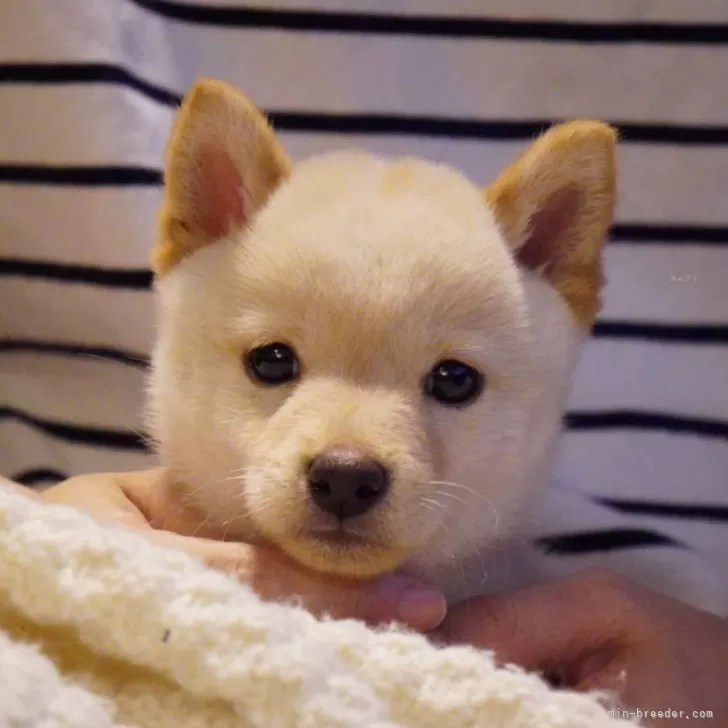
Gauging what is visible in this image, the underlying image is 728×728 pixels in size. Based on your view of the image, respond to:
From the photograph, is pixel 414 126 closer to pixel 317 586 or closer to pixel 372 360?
pixel 372 360

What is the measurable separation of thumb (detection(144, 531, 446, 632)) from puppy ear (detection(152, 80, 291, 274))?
0.37 meters

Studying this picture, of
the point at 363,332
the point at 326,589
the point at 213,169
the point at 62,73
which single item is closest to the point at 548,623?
the point at 326,589

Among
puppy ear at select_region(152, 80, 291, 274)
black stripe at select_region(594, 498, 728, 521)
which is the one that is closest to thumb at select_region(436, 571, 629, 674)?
black stripe at select_region(594, 498, 728, 521)

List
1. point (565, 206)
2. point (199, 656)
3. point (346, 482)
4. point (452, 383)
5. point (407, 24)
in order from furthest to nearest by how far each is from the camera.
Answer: point (407, 24)
point (565, 206)
point (452, 383)
point (346, 482)
point (199, 656)

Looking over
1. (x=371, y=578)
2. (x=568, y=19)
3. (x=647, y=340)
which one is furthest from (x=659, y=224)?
(x=371, y=578)

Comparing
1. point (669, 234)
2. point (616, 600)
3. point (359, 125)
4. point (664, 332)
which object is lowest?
point (616, 600)

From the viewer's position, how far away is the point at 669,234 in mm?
1273

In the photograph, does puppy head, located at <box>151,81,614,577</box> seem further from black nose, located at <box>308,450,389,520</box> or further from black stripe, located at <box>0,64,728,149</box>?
black stripe, located at <box>0,64,728,149</box>

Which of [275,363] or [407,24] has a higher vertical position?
[407,24]

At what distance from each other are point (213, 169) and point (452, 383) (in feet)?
1.30

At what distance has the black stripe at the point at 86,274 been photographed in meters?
1.28

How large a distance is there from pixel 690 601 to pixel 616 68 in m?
0.81

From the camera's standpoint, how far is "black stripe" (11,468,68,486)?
51.4 inches

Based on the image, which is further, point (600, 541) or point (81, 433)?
point (81, 433)
